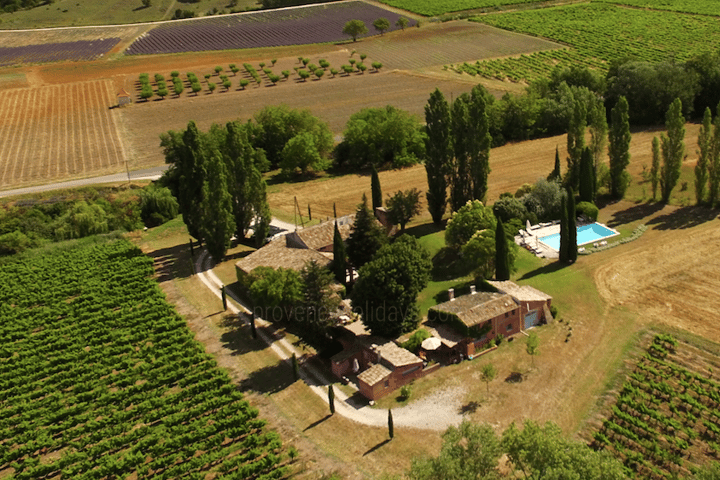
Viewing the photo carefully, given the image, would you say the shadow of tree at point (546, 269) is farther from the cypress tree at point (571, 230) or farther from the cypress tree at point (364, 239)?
the cypress tree at point (364, 239)

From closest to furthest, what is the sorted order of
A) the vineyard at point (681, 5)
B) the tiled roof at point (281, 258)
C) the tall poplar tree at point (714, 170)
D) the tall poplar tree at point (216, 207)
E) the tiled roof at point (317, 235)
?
the tiled roof at point (281, 258) → the tiled roof at point (317, 235) → the tall poplar tree at point (216, 207) → the tall poplar tree at point (714, 170) → the vineyard at point (681, 5)

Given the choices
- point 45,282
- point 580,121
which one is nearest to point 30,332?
point 45,282

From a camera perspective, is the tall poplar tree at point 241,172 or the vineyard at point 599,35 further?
the vineyard at point 599,35

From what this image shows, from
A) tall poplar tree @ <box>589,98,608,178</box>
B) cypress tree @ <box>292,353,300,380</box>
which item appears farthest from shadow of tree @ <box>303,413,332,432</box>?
tall poplar tree @ <box>589,98,608,178</box>

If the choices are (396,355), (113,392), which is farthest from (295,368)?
(113,392)

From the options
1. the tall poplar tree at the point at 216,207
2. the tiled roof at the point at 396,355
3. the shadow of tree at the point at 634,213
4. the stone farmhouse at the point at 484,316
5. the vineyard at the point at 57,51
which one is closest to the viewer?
the tiled roof at the point at 396,355

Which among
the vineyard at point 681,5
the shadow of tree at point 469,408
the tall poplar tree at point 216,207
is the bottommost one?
the shadow of tree at point 469,408

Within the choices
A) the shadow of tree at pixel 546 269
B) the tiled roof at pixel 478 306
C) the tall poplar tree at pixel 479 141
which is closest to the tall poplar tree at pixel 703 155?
the shadow of tree at pixel 546 269

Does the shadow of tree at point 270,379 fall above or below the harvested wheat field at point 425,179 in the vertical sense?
below
